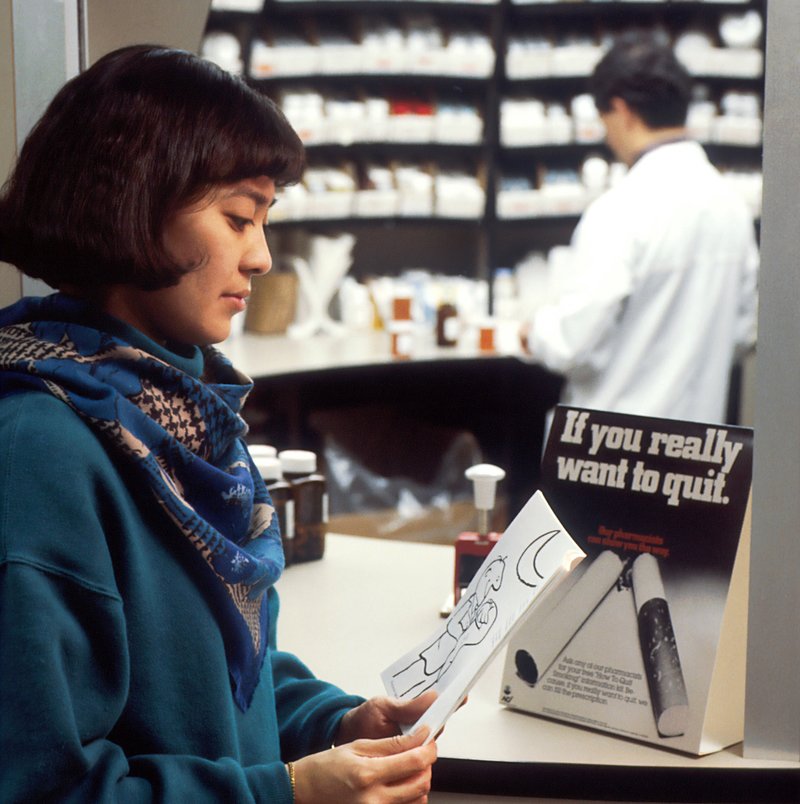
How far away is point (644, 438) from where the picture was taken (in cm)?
134

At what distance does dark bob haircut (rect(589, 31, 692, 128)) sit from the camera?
11.6 ft

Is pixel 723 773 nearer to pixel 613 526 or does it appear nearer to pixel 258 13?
pixel 613 526

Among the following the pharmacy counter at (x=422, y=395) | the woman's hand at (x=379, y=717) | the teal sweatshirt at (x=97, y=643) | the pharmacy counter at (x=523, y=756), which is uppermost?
the teal sweatshirt at (x=97, y=643)

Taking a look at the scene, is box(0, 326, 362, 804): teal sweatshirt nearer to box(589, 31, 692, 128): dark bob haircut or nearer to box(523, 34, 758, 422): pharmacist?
box(523, 34, 758, 422): pharmacist

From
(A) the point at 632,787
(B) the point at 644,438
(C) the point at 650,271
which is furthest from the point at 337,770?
(C) the point at 650,271

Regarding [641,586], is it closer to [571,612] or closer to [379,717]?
[571,612]

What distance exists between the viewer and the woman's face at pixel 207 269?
42.0 inches

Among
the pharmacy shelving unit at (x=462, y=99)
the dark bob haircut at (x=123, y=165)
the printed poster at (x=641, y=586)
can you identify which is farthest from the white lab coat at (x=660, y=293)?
the dark bob haircut at (x=123, y=165)

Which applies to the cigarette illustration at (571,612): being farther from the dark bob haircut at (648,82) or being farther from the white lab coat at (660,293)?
the dark bob haircut at (648,82)

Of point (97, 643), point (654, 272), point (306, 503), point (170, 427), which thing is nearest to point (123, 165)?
point (170, 427)

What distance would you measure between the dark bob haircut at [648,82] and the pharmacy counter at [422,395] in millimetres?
1470

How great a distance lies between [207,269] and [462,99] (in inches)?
182

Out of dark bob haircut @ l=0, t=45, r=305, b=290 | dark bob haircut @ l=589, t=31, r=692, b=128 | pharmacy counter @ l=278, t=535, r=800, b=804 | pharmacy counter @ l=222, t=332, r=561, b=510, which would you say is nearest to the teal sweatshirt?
dark bob haircut @ l=0, t=45, r=305, b=290

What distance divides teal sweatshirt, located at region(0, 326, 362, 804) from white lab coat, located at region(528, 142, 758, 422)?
102 inches
